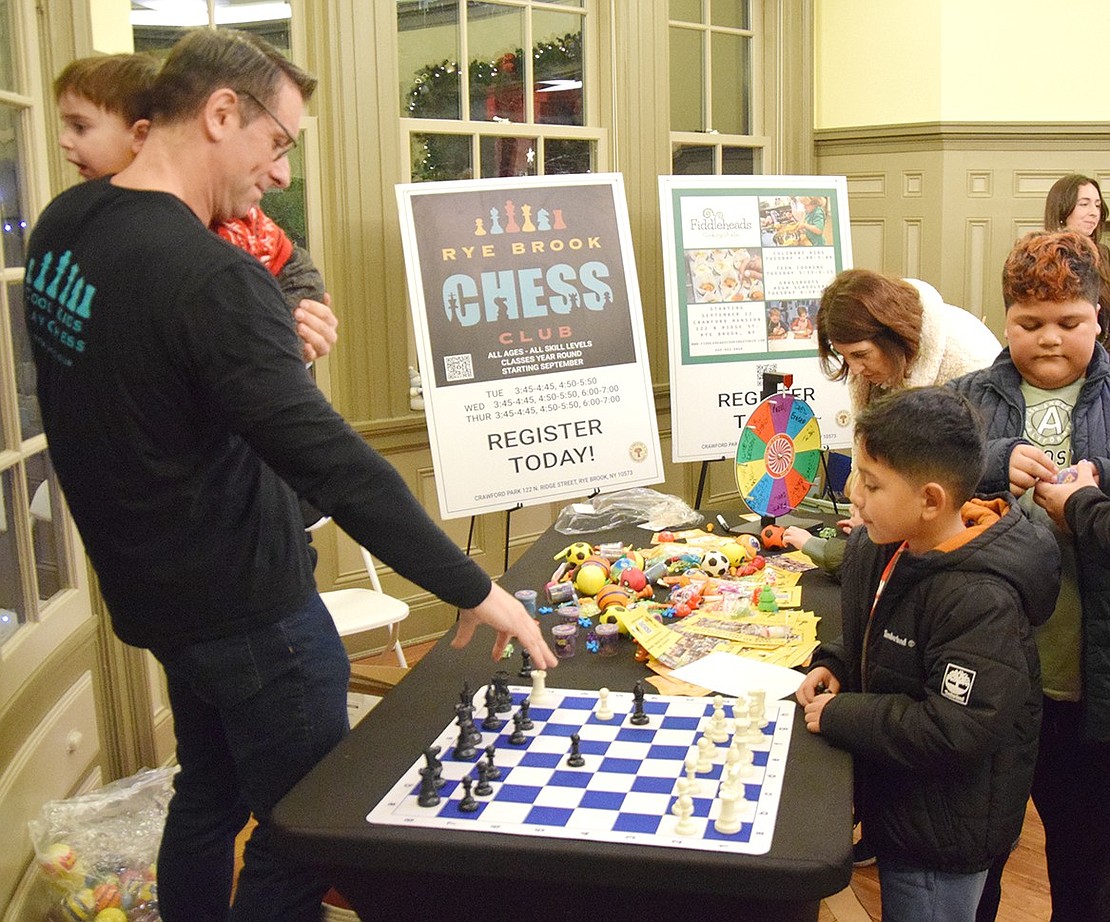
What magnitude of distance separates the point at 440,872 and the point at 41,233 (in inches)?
39.5

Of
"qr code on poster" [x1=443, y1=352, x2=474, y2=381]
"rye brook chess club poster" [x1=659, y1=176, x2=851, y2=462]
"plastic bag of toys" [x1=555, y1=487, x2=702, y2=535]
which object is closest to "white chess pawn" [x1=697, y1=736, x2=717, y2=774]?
"plastic bag of toys" [x1=555, y1=487, x2=702, y2=535]

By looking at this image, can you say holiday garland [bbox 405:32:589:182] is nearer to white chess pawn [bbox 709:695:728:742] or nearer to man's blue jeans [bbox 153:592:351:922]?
man's blue jeans [bbox 153:592:351:922]

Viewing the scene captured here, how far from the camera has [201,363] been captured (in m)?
1.44

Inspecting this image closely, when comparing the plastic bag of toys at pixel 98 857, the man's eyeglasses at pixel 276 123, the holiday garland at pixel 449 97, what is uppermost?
the holiday garland at pixel 449 97

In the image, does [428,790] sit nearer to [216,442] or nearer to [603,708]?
[603,708]

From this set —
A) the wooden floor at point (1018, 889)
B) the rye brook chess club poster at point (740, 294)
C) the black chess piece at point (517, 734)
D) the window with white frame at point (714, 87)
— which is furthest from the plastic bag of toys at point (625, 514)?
the window with white frame at point (714, 87)

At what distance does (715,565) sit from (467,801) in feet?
3.50

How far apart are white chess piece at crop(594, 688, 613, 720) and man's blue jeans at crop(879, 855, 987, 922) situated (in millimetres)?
447

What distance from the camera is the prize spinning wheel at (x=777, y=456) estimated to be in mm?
2607

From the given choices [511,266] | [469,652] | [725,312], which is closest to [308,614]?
[469,652]

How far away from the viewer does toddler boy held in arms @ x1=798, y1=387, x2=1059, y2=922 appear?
58.7 inches

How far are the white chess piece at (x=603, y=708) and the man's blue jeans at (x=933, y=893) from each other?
45 cm

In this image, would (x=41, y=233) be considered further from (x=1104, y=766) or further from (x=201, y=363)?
(x=1104, y=766)

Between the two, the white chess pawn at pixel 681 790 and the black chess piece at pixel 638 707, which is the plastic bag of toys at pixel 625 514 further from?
the white chess pawn at pixel 681 790
